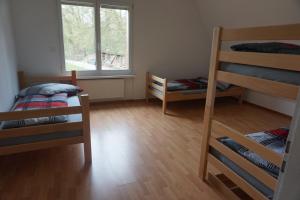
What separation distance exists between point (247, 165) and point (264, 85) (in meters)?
0.59

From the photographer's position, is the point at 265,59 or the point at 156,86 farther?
the point at 156,86

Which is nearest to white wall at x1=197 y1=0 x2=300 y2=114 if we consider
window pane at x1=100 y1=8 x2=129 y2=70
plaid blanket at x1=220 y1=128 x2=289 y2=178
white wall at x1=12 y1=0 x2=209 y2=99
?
white wall at x1=12 y1=0 x2=209 y2=99

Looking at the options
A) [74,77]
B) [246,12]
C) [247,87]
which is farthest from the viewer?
[74,77]

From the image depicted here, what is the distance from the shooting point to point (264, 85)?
1.30m

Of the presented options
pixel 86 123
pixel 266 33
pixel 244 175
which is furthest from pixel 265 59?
pixel 86 123

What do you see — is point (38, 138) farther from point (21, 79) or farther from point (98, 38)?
point (98, 38)

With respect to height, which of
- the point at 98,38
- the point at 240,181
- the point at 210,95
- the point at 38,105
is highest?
the point at 98,38

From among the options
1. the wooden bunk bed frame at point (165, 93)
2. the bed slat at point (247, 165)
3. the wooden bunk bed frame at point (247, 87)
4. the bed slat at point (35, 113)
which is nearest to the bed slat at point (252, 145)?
the wooden bunk bed frame at point (247, 87)

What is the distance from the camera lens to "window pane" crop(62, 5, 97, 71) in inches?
146

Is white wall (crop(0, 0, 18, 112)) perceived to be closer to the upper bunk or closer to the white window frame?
the white window frame

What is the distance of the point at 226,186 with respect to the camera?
5.86 ft

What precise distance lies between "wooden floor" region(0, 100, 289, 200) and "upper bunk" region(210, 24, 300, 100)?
1.03 m

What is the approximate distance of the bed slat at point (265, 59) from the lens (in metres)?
1.12

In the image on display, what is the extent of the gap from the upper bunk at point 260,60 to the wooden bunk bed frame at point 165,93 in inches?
80.0
